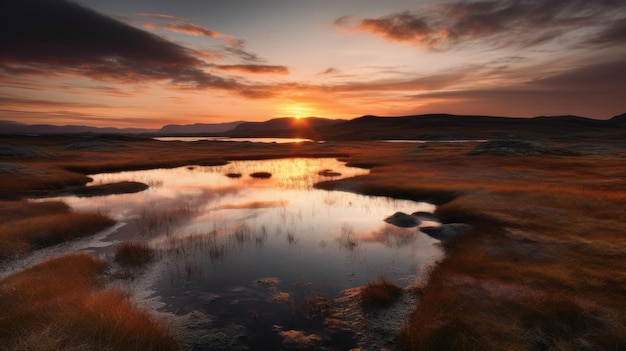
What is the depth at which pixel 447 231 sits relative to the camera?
73.6 ft

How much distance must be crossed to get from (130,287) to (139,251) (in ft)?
13.2

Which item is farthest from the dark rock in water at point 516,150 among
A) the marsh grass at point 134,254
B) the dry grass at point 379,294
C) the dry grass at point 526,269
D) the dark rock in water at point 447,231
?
the marsh grass at point 134,254

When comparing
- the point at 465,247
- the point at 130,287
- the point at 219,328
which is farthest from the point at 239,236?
the point at 465,247

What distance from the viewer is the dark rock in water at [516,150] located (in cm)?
6956

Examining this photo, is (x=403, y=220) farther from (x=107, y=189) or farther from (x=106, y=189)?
(x=106, y=189)

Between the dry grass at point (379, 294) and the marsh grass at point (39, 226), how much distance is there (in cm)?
1859

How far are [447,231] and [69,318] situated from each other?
20084 mm

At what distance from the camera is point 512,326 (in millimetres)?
11352

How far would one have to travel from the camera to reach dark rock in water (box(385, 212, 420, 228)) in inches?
978

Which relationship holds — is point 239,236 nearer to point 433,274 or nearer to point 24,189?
point 433,274

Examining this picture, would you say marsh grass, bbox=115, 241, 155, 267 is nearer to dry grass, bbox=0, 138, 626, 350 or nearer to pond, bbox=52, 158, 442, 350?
pond, bbox=52, 158, 442, 350

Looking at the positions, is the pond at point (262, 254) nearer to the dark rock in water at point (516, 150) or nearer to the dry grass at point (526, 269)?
the dry grass at point (526, 269)

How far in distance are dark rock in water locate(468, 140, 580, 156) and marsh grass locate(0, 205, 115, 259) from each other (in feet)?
227

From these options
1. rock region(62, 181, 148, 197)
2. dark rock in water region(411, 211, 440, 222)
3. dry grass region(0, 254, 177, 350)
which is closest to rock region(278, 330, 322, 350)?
dry grass region(0, 254, 177, 350)
